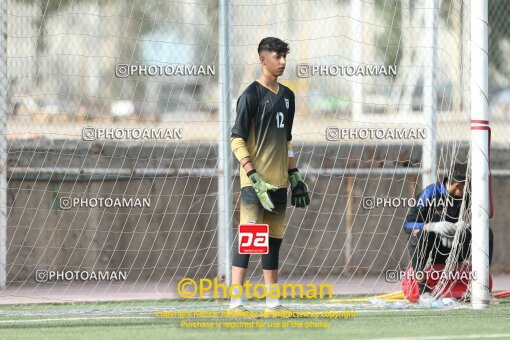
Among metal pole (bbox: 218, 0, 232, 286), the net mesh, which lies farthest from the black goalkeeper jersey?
metal pole (bbox: 218, 0, 232, 286)

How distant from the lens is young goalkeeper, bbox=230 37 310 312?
8188 mm

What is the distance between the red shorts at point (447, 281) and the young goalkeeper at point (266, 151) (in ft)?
5.94

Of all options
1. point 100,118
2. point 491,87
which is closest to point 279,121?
point 100,118

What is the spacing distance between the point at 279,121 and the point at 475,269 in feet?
6.71

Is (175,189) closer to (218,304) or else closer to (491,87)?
(218,304)

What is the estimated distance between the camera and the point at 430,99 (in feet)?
Result: 38.8

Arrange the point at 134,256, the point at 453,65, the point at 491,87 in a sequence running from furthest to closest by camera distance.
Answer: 1. the point at 491,87
2. the point at 453,65
3. the point at 134,256

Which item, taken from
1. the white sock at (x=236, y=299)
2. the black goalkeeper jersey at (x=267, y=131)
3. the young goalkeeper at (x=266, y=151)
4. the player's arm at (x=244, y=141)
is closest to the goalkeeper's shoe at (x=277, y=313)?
the young goalkeeper at (x=266, y=151)

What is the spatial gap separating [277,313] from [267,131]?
4.15 feet

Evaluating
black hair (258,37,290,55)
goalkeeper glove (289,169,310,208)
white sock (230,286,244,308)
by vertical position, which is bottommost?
white sock (230,286,244,308)

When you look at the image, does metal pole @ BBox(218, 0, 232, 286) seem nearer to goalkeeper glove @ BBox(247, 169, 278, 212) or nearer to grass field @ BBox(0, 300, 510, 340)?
grass field @ BBox(0, 300, 510, 340)

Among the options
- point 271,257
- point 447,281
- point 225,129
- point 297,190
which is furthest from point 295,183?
point 225,129

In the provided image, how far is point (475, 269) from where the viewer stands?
912 cm

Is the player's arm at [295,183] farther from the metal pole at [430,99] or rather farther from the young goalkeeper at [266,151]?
the metal pole at [430,99]
